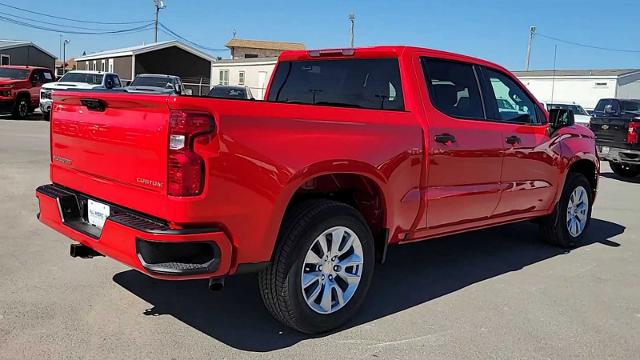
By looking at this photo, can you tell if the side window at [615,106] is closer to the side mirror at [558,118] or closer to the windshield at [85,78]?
the side mirror at [558,118]

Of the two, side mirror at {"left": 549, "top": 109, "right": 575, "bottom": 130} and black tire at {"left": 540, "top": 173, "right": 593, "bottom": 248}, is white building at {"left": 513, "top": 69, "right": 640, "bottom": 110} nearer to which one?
black tire at {"left": 540, "top": 173, "right": 593, "bottom": 248}

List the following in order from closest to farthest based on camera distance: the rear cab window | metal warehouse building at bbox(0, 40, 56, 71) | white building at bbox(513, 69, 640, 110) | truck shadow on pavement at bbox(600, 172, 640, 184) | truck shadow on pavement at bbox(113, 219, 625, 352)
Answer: truck shadow on pavement at bbox(113, 219, 625, 352), the rear cab window, truck shadow on pavement at bbox(600, 172, 640, 184), white building at bbox(513, 69, 640, 110), metal warehouse building at bbox(0, 40, 56, 71)

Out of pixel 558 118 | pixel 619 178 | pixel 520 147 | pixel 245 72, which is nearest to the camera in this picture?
pixel 520 147

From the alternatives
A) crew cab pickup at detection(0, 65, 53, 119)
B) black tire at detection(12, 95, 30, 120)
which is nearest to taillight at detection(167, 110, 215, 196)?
crew cab pickup at detection(0, 65, 53, 119)

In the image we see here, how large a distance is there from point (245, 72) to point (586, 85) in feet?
77.3

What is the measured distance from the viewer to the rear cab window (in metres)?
4.62

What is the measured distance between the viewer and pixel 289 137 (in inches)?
135

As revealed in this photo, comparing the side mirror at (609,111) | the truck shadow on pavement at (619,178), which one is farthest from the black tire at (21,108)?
the side mirror at (609,111)

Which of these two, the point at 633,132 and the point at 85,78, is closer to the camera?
the point at 633,132

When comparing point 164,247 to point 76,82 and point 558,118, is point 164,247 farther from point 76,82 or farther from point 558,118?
point 76,82

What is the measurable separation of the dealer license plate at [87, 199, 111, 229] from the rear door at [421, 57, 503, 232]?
2279mm

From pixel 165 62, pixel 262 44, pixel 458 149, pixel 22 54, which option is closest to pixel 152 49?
pixel 165 62

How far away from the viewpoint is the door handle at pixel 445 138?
4426 millimetres

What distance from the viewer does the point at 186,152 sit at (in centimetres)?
306
